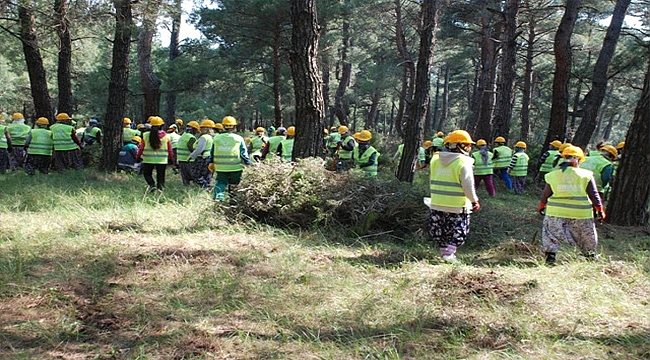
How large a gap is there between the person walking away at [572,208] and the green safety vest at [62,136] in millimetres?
11961

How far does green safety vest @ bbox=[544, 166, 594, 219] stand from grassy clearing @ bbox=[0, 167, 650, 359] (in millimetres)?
575

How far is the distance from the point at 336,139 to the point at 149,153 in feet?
20.9

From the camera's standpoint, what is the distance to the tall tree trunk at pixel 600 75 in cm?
1559

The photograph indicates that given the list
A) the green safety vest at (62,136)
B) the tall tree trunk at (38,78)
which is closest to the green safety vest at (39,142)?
the green safety vest at (62,136)

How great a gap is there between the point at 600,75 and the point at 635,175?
9323 millimetres

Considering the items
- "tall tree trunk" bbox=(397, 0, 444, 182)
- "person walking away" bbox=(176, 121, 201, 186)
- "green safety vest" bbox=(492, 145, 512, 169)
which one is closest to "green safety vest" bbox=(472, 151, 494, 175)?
"green safety vest" bbox=(492, 145, 512, 169)

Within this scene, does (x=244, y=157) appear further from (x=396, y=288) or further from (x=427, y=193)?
(x=396, y=288)

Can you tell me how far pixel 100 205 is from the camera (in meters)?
8.25

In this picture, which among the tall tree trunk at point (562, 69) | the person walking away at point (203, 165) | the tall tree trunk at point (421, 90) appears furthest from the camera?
the tall tree trunk at point (562, 69)

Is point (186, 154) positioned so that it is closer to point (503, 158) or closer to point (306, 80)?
point (306, 80)

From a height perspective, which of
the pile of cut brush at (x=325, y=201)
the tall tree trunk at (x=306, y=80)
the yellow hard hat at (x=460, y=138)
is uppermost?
the tall tree trunk at (x=306, y=80)

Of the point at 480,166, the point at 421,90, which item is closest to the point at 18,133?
the point at 421,90

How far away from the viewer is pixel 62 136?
13.2 m

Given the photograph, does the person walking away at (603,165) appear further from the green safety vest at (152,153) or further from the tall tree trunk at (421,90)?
the green safety vest at (152,153)
